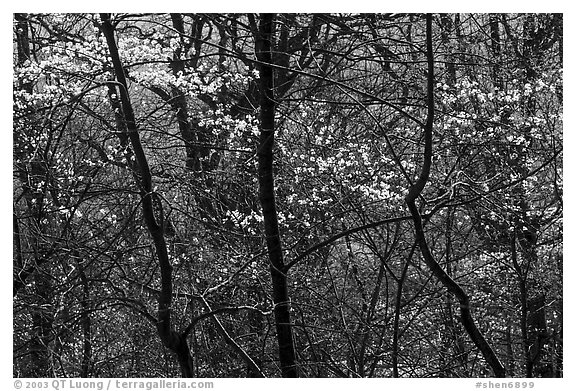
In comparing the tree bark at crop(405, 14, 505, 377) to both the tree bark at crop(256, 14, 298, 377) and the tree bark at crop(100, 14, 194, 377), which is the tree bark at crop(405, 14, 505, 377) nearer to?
the tree bark at crop(256, 14, 298, 377)

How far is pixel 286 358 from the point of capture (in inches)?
133

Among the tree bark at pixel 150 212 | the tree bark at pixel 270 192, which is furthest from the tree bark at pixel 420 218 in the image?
the tree bark at pixel 150 212

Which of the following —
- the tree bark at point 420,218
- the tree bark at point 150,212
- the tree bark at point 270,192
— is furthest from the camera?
the tree bark at point 270,192

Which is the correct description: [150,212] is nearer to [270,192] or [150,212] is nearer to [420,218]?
[270,192]

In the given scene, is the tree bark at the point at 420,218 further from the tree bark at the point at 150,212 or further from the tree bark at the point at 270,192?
the tree bark at the point at 150,212

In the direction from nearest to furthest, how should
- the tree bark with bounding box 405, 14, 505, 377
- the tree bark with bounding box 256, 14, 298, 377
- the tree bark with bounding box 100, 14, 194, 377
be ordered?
the tree bark with bounding box 405, 14, 505, 377
the tree bark with bounding box 100, 14, 194, 377
the tree bark with bounding box 256, 14, 298, 377

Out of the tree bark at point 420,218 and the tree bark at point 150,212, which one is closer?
the tree bark at point 420,218

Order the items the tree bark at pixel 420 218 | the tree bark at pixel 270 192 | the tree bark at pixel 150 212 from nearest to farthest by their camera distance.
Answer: the tree bark at pixel 420 218
the tree bark at pixel 150 212
the tree bark at pixel 270 192

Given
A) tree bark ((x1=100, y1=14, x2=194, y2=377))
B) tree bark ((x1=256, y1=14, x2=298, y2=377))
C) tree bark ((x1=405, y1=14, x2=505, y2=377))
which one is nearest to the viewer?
tree bark ((x1=405, y1=14, x2=505, y2=377))

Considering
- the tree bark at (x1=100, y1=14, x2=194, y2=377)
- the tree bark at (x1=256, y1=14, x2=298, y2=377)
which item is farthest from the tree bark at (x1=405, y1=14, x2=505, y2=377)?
the tree bark at (x1=100, y1=14, x2=194, y2=377)

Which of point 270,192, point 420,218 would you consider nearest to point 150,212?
point 270,192
